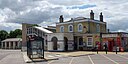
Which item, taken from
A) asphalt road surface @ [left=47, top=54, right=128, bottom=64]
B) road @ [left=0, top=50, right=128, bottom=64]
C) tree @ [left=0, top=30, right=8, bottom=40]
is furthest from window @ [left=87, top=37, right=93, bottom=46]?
tree @ [left=0, top=30, right=8, bottom=40]

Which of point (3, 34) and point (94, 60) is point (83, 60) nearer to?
point (94, 60)

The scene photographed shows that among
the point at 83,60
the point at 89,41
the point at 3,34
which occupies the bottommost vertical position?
the point at 83,60

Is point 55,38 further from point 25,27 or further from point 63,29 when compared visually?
point 25,27

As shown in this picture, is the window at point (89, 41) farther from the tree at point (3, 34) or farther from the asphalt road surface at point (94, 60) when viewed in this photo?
the tree at point (3, 34)

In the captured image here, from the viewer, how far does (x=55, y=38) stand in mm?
52688

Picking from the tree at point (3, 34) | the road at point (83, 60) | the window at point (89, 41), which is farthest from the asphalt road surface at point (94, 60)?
the tree at point (3, 34)

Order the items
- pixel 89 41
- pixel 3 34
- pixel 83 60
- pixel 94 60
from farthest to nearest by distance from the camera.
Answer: pixel 3 34 < pixel 89 41 < pixel 83 60 < pixel 94 60

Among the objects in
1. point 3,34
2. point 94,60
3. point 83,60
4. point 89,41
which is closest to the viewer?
point 94,60

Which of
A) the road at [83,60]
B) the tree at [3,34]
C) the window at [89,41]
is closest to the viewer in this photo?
the road at [83,60]

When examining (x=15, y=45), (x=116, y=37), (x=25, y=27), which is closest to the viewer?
(x=116, y=37)

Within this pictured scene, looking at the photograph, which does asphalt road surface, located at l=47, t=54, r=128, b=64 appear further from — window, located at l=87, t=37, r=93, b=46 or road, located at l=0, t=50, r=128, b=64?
window, located at l=87, t=37, r=93, b=46

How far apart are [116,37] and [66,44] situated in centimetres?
1134

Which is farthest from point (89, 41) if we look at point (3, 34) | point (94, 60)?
point (3, 34)

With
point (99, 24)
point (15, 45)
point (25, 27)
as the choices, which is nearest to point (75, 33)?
point (99, 24)
